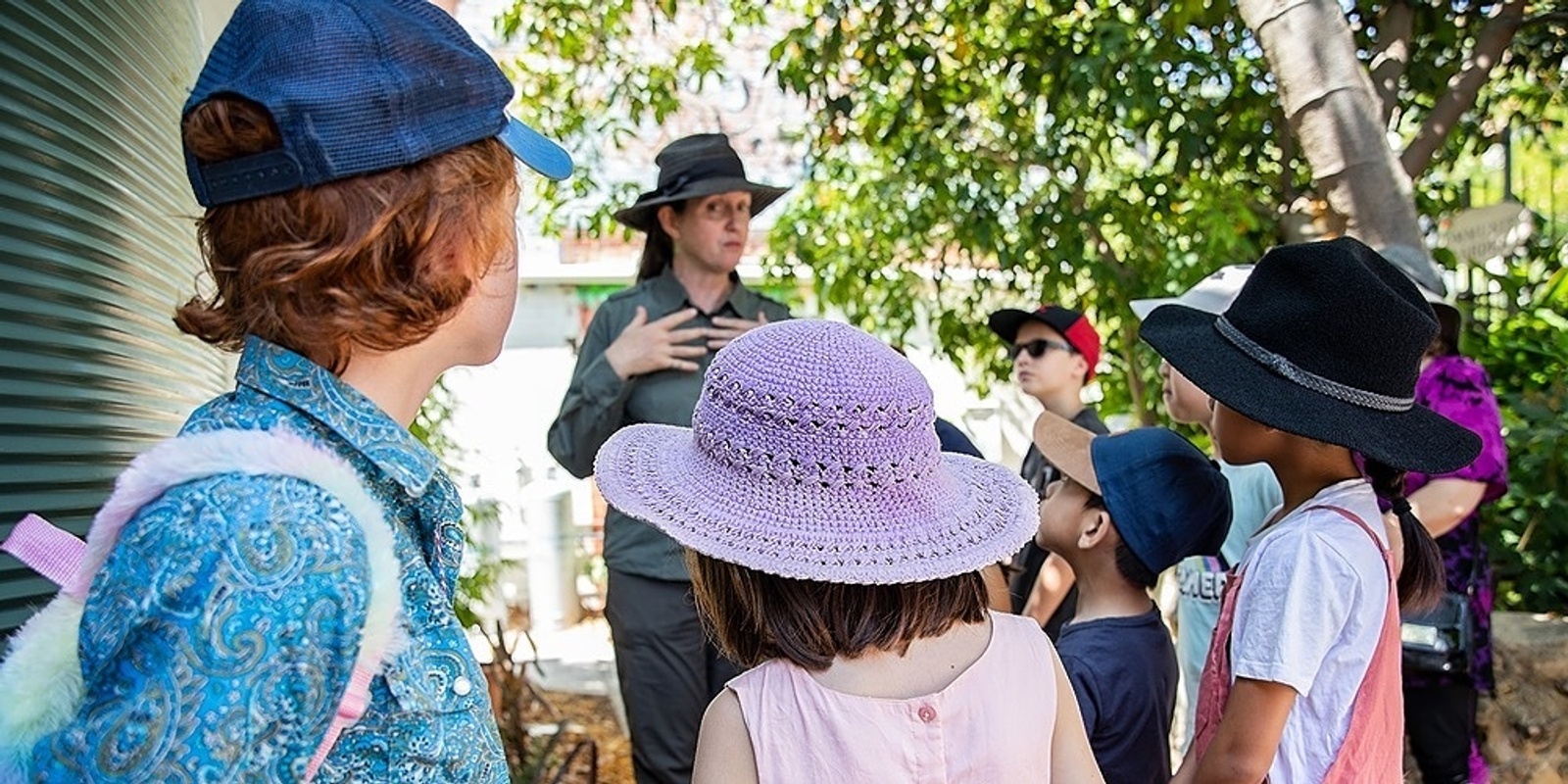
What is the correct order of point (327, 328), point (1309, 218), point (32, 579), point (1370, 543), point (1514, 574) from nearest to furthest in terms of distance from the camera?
1. point (327, 328)
2. point (1370, 543)
3. point (32, 579)
4. point (1309, 218)
5. point (1514, 574)

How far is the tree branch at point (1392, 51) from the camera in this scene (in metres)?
4.25

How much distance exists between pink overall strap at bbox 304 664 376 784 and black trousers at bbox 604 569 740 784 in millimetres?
2345

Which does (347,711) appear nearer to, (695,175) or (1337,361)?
(1337,361)

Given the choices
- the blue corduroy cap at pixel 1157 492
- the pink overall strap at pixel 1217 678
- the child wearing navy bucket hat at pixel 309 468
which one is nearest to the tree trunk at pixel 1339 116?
the blue corduroy cap at pixel 1157 492

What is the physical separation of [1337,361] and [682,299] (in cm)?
208

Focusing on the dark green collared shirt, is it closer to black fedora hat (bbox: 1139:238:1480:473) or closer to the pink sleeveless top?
black fedora hat (bbox: 1139:238:1480:473)

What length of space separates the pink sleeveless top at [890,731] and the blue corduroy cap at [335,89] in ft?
2.30

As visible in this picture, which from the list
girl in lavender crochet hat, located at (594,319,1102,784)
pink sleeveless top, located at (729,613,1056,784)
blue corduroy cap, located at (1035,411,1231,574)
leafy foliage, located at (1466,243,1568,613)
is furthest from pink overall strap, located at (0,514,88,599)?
leafy foliage, located at (1466,243,1568,613)

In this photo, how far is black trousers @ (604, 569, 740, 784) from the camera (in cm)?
337

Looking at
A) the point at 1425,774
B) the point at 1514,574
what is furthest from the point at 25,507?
the point at 1514,574

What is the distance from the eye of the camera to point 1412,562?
2.21 meters

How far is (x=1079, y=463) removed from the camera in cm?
234

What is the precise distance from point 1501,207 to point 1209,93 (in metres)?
1.28

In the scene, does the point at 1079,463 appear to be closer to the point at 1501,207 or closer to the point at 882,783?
the point at 882,783
